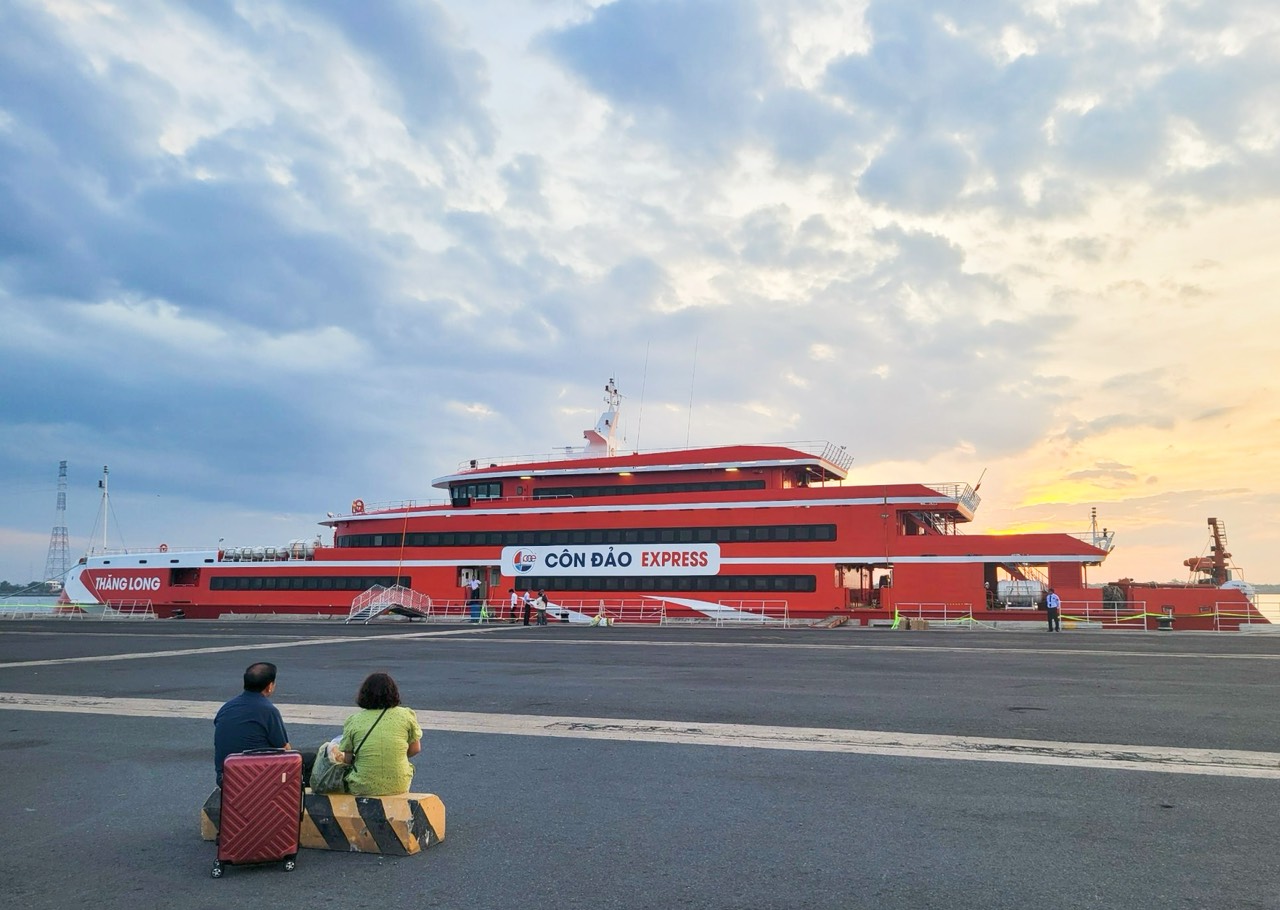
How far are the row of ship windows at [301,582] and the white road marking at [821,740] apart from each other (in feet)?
90.1

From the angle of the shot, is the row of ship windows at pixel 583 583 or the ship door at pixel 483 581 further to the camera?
the ship door at pixel 483 581

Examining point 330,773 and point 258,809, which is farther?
point 330,773

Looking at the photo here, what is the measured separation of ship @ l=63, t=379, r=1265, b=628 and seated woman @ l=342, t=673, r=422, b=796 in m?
24.5

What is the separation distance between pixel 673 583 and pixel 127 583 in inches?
1168

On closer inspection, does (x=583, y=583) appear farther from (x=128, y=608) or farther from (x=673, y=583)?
(x=128, y=608)

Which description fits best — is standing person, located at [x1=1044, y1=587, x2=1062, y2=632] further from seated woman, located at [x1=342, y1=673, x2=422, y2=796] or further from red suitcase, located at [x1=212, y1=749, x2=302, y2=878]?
red suitcase, located at [x1=212, y1=749, x2=302, y2=878]

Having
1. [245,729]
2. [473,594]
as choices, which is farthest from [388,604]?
[245,729]

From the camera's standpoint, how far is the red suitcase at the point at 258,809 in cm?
445

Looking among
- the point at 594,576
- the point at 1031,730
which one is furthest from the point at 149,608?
the point at 1031,730

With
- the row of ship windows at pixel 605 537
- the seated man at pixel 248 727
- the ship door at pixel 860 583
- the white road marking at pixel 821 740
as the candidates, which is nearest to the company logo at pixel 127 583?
the row of ship windows at pixel 605 537

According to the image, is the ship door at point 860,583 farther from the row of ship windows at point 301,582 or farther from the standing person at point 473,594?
the row of ship windows at point 301,582

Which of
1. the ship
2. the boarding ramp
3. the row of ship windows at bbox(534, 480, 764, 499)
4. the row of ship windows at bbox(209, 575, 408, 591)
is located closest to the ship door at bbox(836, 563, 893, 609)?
the ship

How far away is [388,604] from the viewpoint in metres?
32.9

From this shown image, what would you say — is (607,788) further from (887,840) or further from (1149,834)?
(1149,834)
